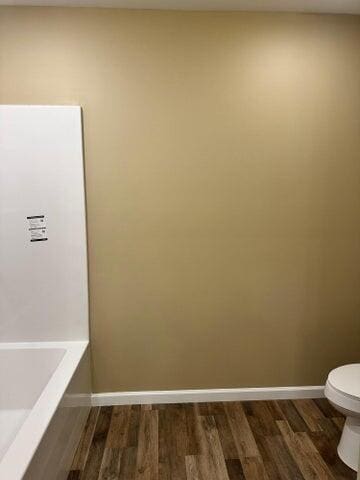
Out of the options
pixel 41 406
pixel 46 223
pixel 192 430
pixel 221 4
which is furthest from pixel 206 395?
pixel 221 4

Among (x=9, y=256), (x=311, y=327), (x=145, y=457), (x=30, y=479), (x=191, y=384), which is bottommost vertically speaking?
(x=145, y=457)

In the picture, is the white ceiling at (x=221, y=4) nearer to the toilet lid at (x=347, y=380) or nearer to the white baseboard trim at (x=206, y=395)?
the toilet lid at (x=347, y=380)

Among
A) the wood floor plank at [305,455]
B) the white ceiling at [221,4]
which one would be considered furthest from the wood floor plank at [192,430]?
the white ceiling at [221,4]

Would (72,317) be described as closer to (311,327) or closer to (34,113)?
(34,113)

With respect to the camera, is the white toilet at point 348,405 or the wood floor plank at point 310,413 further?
the wood floor plank at point 310,413

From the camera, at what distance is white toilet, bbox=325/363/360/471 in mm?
1798

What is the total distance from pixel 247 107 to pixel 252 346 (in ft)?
5.16

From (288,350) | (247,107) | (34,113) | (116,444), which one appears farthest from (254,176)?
(116,444)

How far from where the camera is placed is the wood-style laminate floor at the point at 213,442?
1.83 meters

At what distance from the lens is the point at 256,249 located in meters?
2.36

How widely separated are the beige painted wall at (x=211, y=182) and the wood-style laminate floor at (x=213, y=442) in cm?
19

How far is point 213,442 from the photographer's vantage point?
6.73 ft

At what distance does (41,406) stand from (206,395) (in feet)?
3.93

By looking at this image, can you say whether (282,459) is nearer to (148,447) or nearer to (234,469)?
(234,469)
